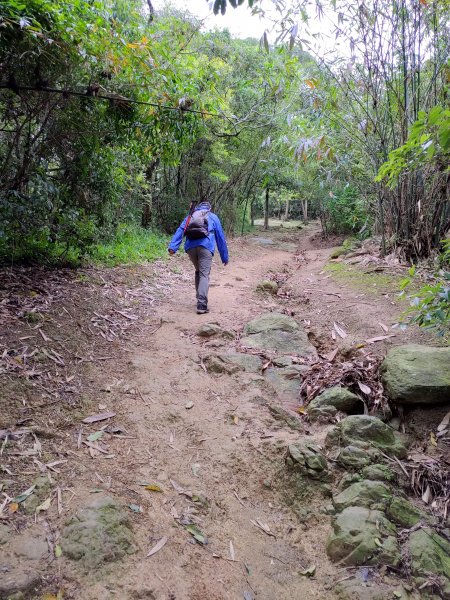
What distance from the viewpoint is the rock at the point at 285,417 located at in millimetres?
3355

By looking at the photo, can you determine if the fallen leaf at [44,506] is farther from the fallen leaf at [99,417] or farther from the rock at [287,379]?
the rock at [287,379]

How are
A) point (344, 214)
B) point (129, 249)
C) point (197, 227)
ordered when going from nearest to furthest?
point (197, 227), point (129, 249), point (344, 214)

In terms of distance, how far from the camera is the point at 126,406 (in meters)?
3.38

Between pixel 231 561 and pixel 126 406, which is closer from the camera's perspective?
pixel 231 561

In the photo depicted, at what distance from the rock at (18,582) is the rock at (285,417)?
2.10 metres

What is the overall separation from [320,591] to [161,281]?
6.08m

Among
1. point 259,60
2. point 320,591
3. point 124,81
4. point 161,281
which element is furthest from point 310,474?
point 259,60

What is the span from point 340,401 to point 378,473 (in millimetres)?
823

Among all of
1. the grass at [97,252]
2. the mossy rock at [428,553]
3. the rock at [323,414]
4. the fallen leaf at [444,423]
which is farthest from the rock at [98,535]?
the grass at [97,252]

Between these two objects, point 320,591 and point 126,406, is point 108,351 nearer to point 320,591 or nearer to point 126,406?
point 126,406

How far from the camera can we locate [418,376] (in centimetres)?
323

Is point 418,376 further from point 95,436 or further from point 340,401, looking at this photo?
point 95,436

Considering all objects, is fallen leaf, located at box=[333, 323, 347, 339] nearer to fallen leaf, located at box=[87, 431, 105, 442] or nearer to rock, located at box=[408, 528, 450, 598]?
rock, located at box=[408, 528, 450, 598]

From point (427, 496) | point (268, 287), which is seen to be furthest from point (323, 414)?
point (268, 287)
